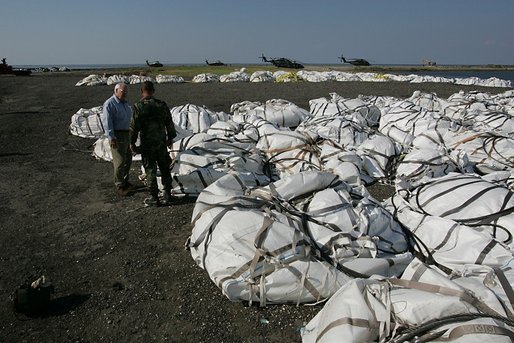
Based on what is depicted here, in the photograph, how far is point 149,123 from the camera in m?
5.03

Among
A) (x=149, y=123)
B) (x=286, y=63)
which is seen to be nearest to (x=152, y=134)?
(x=149, y=123)

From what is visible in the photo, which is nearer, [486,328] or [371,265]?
[486,328]

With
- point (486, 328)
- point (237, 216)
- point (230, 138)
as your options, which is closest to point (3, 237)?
point (237, 216)

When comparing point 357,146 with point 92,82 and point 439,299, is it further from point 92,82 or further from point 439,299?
point 92,82

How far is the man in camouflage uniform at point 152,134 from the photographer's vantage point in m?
4.98

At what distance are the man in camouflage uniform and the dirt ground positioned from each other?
0.43 metres

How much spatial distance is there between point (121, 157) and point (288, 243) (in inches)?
140

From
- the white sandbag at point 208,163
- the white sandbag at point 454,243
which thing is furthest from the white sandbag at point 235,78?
the white sandbag at point 454,243

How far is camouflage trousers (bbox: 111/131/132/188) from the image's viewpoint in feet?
18.4

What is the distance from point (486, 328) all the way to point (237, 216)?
2.19 metres

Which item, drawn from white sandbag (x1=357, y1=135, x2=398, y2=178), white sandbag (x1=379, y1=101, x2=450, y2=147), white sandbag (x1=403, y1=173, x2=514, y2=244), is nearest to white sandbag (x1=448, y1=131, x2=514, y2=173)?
white sandbag (x1=379, y1=101, x2=450, y2=147)

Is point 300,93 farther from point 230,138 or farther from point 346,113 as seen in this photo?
point 230,138

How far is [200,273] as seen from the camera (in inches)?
149

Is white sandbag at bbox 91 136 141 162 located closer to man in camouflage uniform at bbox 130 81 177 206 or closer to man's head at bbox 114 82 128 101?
man's head at bbox 114 82 128 101
